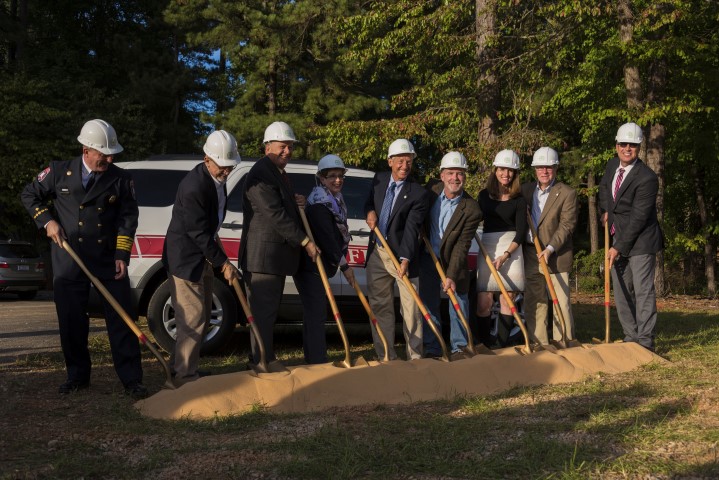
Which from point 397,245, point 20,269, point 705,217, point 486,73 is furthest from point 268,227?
point 705,217

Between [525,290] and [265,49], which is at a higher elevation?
[265,49]

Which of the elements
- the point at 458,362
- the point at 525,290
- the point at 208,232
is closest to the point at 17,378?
the point at 208,232

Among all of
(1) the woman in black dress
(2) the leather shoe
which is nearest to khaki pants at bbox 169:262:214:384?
(2) the leather shoe

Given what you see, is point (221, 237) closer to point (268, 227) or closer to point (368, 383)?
point (268, 227)

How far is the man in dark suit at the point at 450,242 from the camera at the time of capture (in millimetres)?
7430

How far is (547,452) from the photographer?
431 cm

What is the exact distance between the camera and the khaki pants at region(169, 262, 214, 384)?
6.05 metres

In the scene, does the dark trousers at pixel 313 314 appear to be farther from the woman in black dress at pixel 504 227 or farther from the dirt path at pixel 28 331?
the dirt path at pixel 28 331

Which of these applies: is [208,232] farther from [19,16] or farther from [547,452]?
[19,16]

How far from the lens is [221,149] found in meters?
6.03

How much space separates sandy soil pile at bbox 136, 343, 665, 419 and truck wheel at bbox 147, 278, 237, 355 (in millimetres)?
2129

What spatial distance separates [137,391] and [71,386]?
1.95 feet

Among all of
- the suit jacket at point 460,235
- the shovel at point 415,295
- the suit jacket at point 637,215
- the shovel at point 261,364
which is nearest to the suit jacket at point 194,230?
the shovel at point 261,364

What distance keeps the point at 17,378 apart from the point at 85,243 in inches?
57.5
